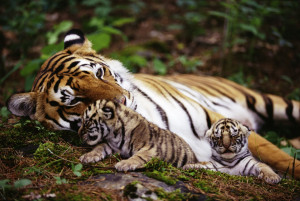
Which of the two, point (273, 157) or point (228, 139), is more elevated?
point (228, 139)

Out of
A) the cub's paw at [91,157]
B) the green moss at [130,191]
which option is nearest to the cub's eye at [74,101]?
the cub's paw at [91,157]

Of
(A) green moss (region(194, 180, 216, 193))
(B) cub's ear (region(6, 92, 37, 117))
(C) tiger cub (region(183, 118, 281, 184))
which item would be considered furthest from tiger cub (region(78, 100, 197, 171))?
(B) cub's ear (region(6, 92, 37, 117))

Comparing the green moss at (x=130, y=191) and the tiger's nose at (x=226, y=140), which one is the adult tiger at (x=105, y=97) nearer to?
the tiger's nose at (x=226, y=140)

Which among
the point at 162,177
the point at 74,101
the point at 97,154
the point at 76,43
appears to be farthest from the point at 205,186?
the point at 76,43

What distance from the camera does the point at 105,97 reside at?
247 centimetres

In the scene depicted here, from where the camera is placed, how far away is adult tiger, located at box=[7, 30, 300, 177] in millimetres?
2598

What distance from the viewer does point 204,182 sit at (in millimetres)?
2238

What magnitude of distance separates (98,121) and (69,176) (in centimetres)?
49

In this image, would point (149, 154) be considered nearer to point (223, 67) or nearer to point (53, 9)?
point (223, 67)

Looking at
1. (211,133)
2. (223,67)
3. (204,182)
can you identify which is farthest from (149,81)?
(223,67)

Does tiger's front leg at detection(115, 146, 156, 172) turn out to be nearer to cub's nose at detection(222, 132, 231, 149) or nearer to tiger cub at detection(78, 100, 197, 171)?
tiger cub at detection(78, 100, 197, 171)

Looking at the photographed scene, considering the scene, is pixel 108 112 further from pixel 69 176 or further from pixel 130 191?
pixel 130 191

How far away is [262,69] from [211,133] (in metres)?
4.05

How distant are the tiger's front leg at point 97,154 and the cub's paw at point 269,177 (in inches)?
51.9
